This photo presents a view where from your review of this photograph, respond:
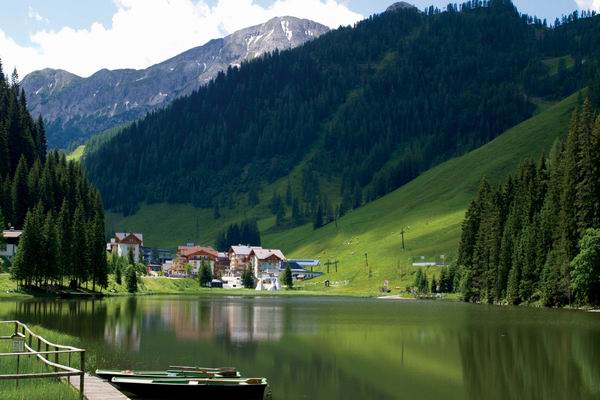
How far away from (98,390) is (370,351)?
90.3 feet

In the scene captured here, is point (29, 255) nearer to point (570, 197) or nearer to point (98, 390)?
point (570, 197)

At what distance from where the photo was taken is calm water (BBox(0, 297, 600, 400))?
4025 centimetres

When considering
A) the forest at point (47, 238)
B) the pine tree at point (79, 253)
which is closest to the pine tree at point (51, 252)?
the forest at point (47, 238)

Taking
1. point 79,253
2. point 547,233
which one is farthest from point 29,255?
point 547,233

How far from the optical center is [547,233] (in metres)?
124

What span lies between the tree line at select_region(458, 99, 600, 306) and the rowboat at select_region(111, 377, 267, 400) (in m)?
80.9

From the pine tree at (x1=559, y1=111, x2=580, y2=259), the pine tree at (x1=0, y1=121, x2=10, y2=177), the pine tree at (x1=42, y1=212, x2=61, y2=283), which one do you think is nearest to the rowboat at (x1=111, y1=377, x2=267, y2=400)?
the pine tree at (x1=559, y1=111, x2=580, y2=259)

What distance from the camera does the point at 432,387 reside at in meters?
40.2

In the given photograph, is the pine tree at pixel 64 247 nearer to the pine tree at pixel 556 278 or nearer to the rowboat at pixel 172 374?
the pine tree at pixel 556 278

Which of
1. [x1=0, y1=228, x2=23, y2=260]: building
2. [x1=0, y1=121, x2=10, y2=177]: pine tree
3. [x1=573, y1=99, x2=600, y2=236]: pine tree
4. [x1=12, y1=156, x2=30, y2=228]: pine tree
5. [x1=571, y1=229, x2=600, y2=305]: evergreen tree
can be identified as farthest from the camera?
[x1=0, y1=121, x2=10, y2=177]: pine tree

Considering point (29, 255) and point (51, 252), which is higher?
point (51, 252)

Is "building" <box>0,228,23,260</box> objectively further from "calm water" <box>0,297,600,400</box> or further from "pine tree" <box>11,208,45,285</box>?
"calm water" <box>0,297,600,400</box>

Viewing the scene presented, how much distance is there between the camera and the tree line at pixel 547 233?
112 metres

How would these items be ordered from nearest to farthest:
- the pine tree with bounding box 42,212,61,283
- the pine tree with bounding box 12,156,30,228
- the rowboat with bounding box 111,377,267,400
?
the rowboat with bounding box 111,377,267,400
the pine tree with bounding box 42,212,61,283
the pine tree with bounding box 12,156,30,228
